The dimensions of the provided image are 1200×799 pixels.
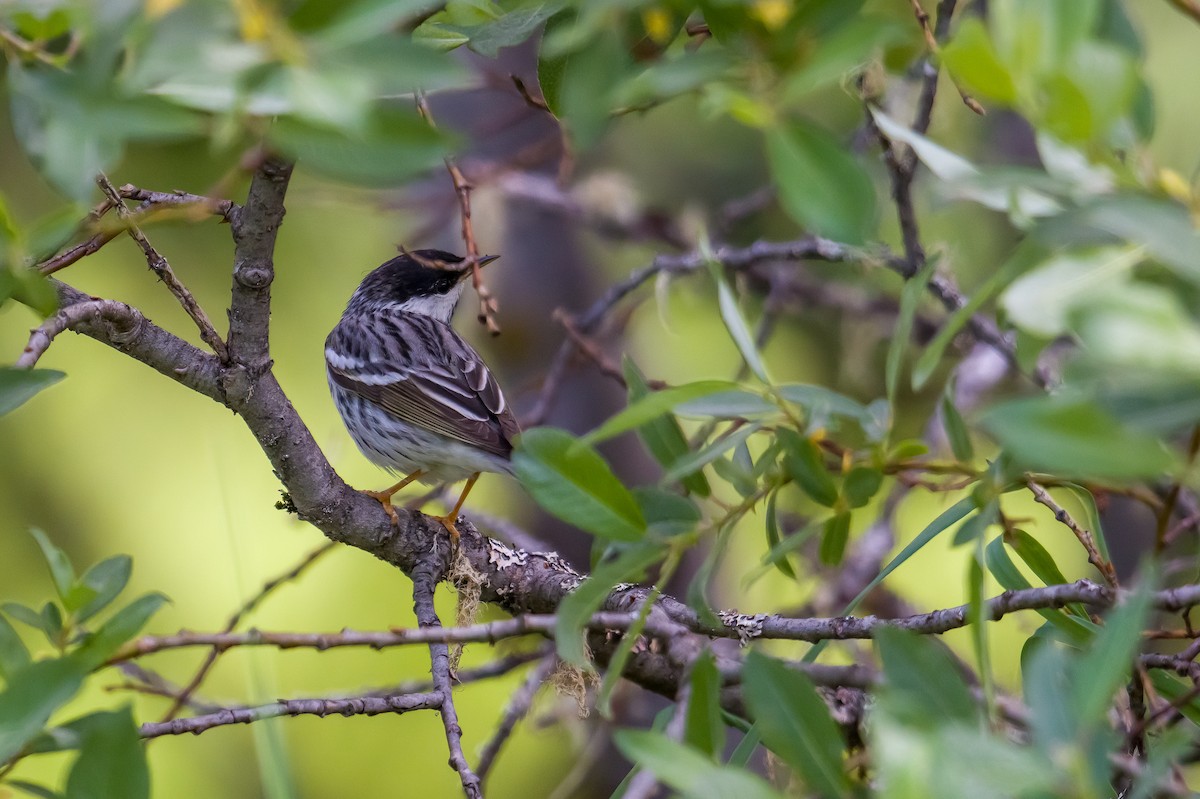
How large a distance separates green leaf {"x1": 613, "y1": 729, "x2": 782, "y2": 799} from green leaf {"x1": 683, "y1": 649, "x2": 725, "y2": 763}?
258 millimetres

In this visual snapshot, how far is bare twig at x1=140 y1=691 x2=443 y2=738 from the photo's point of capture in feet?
5.86

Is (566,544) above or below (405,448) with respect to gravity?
below

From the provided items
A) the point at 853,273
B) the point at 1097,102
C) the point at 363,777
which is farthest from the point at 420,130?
the point at 363,777

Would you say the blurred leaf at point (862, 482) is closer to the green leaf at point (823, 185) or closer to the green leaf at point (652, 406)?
the green leaf at point (652, 406)

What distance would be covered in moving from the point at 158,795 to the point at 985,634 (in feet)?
13.7

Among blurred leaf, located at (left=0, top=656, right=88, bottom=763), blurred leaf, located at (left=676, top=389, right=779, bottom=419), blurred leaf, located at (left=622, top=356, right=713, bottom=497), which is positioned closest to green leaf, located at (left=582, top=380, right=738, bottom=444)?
blurred leaf, located at (left=676, top=389, right=779, bottom=419)

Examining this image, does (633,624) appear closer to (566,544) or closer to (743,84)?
(743,84)

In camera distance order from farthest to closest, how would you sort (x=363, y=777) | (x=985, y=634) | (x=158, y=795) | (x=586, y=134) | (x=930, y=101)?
(x=363, y=777)
(x=158, y=795)
(x=930, y=101)
(x=985, y=634)
(x=586, y=134)

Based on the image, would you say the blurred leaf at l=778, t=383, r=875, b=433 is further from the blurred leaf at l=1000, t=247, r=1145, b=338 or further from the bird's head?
the bird's head

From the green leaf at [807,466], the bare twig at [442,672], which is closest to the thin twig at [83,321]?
Answer: the bare twig at [442,672]

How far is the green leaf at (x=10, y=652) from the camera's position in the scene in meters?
1.45

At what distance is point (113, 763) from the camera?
4.32 feet

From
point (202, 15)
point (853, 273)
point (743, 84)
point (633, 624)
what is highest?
point (202, 15)

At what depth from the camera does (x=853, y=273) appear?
4793mm
